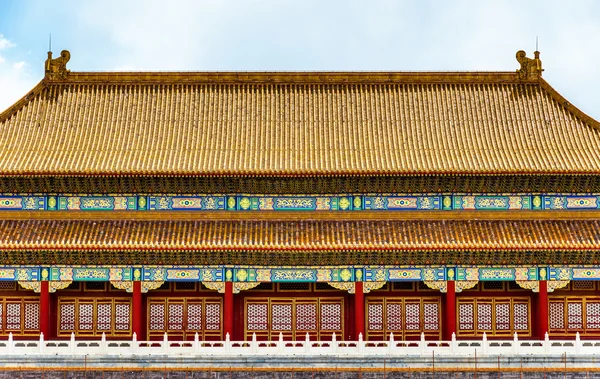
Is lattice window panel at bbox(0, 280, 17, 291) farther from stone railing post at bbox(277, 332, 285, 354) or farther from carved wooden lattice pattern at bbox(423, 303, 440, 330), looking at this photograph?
carved wooden lattice pattern at bbox(423, 303, 440, 330)

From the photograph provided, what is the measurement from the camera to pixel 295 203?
112 ft

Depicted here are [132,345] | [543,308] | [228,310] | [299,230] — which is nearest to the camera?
[132,345]

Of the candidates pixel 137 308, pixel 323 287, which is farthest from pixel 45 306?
pixel 323 287

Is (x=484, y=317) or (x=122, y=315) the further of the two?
(x=484, y=317)

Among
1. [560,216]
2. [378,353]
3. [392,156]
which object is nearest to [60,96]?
[392,156]

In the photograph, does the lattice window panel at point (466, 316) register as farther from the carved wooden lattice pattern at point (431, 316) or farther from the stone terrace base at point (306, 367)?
the stone terrace base at point (306, 367)

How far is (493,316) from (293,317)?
23.3ft

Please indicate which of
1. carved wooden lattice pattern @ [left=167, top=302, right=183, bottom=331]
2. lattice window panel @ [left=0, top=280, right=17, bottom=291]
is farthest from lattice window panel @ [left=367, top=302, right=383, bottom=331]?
lattice window panel @ [left=0, top=280, right=17, bottom=291]

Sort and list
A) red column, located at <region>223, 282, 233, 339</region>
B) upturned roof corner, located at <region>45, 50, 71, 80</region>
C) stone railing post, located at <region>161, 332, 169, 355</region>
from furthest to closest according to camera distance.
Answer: upturned roof corner, located at <region>45, 50, 71, 80</region>, red column, located at <region>223, 282, 233, 339</region>, stone railing post, located at <region>161, 332, 169, 355</region>

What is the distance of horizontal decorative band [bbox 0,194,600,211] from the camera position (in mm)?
33875

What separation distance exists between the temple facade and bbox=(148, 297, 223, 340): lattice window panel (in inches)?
2.0

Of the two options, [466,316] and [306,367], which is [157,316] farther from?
[466,316]

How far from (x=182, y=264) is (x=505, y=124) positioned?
13.4m

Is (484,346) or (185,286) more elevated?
(185,286)
